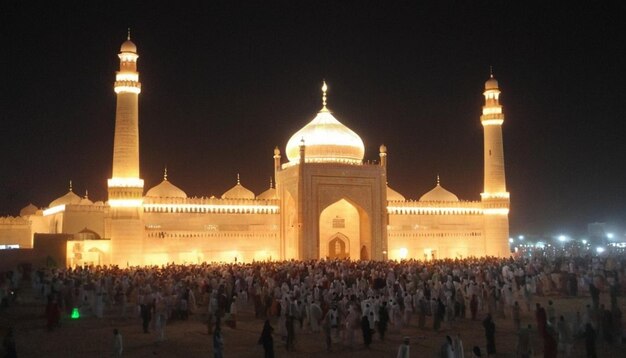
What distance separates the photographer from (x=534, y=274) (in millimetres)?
18516

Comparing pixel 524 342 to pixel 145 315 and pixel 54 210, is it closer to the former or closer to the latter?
pixel 145 315

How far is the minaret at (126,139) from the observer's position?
22922 mm

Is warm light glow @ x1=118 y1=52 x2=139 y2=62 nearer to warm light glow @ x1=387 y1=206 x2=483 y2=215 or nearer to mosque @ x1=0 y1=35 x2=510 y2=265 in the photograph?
mosque @ x1=0 y1=35 x2=510 y2=265

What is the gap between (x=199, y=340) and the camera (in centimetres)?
1110

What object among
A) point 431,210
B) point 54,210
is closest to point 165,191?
point 54,210

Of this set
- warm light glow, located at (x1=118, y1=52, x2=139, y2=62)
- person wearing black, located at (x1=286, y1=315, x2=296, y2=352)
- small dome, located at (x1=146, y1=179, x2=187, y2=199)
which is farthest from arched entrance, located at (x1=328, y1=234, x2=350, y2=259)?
person wearing black, located at (x1=286, y1=315, x2=296, y2=352)

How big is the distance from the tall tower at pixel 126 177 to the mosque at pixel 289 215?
36 mm

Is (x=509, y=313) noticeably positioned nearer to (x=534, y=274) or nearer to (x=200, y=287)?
(x=534, y=274)

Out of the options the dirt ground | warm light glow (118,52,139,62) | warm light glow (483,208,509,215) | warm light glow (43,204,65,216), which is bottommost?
the dirt ground

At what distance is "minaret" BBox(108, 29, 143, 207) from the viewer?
75.2ft

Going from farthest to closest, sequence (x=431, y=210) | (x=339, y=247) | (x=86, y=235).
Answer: (x=431, y=210)
(x=339, y=247)
(x=86, y=235)

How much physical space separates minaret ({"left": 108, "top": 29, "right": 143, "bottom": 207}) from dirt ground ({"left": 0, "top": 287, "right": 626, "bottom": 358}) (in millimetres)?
9149

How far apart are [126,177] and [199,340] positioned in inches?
521

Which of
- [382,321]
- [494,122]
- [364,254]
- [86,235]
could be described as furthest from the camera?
[494,122]
